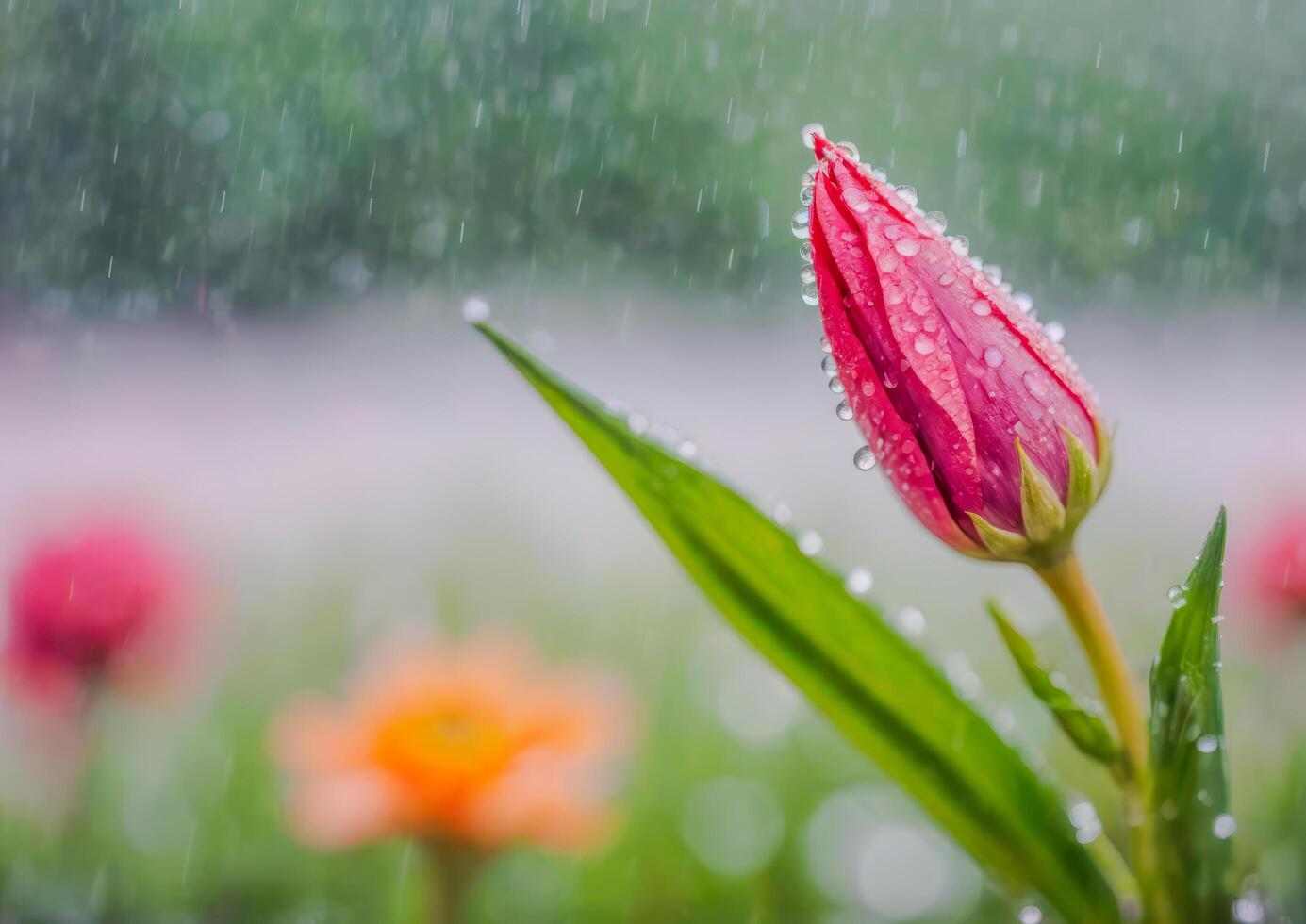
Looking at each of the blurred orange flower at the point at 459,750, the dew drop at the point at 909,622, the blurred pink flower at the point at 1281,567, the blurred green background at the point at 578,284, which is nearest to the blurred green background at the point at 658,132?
the blurred green background at the point at 578,284

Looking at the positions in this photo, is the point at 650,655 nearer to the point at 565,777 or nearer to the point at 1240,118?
the point at 565,777

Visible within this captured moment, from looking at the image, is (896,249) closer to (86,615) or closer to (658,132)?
(86,615)

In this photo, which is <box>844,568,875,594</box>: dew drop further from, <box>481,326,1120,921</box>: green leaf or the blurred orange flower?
the blurred orange flower

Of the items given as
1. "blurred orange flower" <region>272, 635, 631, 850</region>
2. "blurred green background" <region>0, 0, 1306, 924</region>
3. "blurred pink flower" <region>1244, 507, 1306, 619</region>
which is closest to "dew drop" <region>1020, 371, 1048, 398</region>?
"blurred orange flower" <region>272, 635, 631, 850</region>

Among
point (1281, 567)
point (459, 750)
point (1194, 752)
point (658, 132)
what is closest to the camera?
point (1194, 752)

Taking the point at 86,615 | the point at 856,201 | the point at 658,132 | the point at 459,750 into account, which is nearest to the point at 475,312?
the point at 856,201

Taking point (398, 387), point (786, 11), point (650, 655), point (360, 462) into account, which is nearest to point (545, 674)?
point (650, 655)
